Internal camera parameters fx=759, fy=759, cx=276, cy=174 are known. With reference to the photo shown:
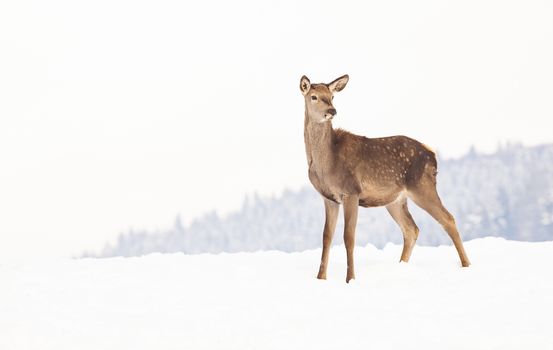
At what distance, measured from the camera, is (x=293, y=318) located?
8.52 m

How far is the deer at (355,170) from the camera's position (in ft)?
34.7

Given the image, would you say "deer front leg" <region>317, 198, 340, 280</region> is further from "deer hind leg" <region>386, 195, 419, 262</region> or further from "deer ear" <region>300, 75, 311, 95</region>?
"deer ear" <region>300, 75, 311, 95</region>

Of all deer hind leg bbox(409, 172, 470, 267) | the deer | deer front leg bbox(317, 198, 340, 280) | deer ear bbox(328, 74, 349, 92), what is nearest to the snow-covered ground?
deer front leg bbox(317, 198, 340, 280)

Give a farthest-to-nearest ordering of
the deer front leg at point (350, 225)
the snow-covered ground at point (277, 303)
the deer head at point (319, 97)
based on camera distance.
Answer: the deer head at point (319, 97)
the deer front leg at point (350, 225)
the snow-covered ground at point (277, 303)

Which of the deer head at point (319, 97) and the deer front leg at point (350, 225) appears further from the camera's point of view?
the deer head at point (319, 97)

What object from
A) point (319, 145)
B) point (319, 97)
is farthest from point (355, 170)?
point (319, 97)

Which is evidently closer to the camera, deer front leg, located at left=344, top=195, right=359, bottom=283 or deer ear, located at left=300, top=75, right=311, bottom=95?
deer front leg, located at left=344, top=195, right=359, bottom=283

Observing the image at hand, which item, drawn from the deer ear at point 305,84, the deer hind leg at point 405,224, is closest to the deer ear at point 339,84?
the deer ear at point 305,84

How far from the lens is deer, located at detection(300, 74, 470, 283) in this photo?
1058 cm

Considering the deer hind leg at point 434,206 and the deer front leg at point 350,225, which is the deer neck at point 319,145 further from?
the deer hind leg at point 434,206

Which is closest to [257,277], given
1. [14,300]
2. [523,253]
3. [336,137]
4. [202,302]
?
[202,302]

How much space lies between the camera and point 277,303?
913 centimetres

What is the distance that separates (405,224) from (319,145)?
196 cm

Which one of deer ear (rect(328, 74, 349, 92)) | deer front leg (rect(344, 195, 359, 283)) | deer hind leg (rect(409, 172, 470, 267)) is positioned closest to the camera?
deer front leg (rect(344, 195, 359, 283))
